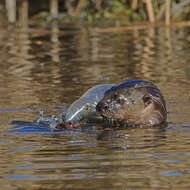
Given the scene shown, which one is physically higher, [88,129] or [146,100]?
[146,100]

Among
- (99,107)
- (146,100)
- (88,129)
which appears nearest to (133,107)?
(146,100)

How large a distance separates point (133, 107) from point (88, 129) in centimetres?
54

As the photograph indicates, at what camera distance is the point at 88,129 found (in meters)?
6.61

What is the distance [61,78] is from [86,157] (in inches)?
207

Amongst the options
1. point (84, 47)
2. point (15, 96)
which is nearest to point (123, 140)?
point (15, 96)

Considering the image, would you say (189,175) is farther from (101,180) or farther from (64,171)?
(64,171)

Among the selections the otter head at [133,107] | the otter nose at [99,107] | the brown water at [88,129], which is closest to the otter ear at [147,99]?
the otter head at [133,107]

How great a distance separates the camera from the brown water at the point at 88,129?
4625 mm

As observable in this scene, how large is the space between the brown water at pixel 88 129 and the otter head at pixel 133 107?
0.19 meters

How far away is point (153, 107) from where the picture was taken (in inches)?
262

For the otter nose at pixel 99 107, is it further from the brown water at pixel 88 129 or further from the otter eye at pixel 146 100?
the otter eye at pixel 146 100

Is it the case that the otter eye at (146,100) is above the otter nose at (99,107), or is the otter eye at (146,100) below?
above

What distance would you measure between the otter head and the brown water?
19cm

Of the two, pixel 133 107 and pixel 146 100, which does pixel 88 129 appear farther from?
pixel 146 100
